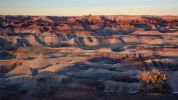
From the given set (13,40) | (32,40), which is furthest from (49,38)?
(13,40)

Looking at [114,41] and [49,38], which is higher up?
[49,38]

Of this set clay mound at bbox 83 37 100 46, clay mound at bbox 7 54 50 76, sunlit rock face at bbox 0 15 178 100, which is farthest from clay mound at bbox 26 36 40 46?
clay mound at bbox 7 54 50 76

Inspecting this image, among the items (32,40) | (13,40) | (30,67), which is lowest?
(32,40)

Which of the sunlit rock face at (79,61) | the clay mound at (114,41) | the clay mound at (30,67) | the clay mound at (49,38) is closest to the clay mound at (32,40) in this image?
the sunlit rock face at (79,61)

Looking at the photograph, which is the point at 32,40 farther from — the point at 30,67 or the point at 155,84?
the point at 155,84

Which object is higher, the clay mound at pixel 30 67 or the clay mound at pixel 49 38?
the clay mound at pixel 30 67

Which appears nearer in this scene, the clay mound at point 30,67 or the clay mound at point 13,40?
the clay mound at point 30,67

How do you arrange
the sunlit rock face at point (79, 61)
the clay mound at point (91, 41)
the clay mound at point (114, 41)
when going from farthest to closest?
the clay mound at point (114, 41) → the clay mound at point (91, 41) → the sunlit rock face at point (79, 61)

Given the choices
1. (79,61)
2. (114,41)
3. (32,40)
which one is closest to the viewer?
(79,61)

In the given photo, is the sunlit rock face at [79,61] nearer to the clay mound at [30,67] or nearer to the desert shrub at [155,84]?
the clay mound at [30,67]
